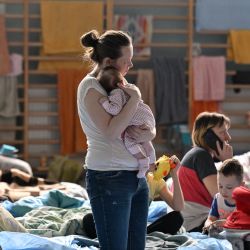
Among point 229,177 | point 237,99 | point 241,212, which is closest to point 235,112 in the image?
point 237,99

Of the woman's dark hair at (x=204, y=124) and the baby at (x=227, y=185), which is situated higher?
the woman's dark hair at (x=204, y=124)

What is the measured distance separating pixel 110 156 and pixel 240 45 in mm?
5703

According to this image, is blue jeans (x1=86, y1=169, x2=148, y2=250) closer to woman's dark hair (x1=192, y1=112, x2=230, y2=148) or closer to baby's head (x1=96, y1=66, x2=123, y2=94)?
baby's head (x1=96, y1=66, x2=123, y2=94)

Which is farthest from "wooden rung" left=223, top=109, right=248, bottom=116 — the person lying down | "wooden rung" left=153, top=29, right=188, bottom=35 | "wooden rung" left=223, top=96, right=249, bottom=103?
the person lying down

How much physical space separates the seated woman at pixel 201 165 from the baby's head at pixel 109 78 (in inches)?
54.8

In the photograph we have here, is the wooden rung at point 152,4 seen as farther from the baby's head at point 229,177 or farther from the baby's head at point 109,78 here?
the baby's head at point 109,78

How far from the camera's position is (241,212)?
3.22 meters

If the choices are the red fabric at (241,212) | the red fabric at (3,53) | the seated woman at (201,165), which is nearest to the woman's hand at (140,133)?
the red fabric at (241,212)

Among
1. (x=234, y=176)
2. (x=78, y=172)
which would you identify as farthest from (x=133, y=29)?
(x=234, y=176)

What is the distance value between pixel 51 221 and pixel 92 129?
133 centimetres

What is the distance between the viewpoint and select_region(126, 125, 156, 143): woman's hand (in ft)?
8.63

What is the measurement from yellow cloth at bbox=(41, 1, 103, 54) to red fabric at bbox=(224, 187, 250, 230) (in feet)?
16.4

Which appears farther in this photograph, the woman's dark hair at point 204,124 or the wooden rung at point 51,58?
the wooden rung at point 51,58

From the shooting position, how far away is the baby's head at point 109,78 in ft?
8.49
